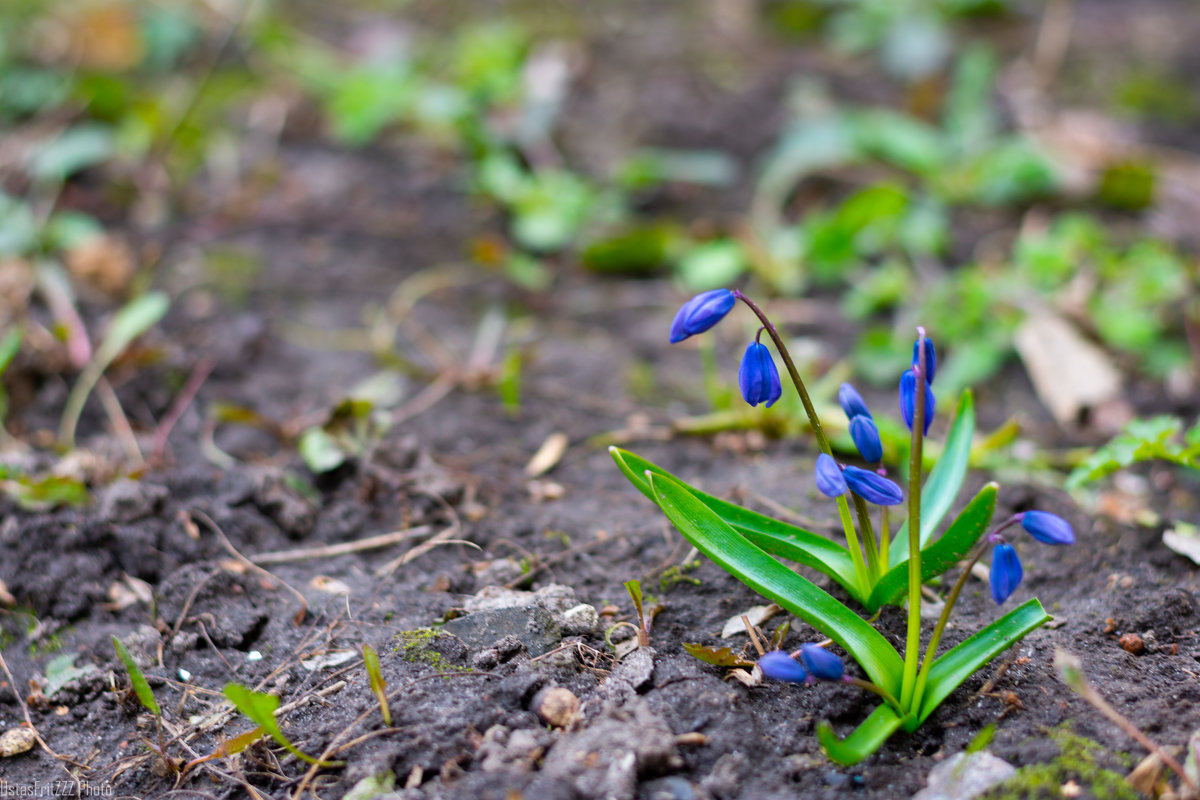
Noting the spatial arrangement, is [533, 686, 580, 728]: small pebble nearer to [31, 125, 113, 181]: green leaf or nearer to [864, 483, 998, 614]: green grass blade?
[864, 483, 998, 614]: green grass blade

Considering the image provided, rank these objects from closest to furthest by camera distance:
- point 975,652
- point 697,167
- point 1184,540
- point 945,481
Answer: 1. point 975,652
2. point 945,481
3. point 1184,540
4. point 697,167

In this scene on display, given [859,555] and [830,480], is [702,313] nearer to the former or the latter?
[830,480]

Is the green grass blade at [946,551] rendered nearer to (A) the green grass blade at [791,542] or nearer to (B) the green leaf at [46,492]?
(A) the green grass blade at [791,542]

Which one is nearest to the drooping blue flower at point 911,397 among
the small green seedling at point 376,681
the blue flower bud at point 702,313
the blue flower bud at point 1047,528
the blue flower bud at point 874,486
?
the blue flower bud at point 874,486

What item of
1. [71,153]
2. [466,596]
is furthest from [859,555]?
[71,153]

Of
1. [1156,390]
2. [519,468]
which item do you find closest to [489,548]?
[519,468]
